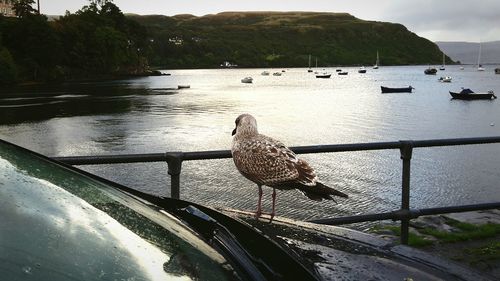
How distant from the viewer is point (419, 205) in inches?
684

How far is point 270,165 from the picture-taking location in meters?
3.09

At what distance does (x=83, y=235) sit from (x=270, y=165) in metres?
1.73

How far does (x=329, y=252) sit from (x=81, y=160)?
2214 mm

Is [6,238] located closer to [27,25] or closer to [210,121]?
[210,121]

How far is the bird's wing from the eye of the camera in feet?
10.2

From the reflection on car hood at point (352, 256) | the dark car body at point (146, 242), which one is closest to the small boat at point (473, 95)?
the reflection on car hood at point (352, 256)

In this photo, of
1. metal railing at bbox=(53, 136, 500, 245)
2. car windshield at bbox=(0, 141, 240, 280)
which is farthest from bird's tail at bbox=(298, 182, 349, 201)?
car windshield at bbox=(0, 141, 240, 280)

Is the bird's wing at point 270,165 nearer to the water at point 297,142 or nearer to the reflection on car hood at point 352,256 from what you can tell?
the reflection on car hood at point 352,256

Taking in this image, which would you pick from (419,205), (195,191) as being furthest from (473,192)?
(195,191)

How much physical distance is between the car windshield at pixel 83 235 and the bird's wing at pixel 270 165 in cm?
125

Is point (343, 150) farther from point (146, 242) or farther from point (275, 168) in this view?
point (146, 242)

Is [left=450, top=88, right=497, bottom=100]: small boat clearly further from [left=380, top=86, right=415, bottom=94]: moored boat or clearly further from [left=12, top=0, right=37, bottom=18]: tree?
[left=12, top=0, right=37, bottom=18]: tree

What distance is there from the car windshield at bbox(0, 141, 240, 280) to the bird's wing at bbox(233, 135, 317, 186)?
4.09 ft

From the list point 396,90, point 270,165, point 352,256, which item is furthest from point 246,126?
point 396,90
